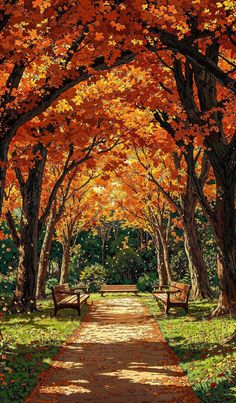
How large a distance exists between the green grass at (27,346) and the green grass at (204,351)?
226cm

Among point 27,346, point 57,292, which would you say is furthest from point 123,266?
point 27,346

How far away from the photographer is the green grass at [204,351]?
6.34 meters

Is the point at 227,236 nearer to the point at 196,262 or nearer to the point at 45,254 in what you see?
the point at 196,262

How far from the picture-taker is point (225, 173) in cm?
1216

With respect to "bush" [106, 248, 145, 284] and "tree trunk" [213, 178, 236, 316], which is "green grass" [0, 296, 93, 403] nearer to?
"tree trunk" [213, 178, 236, 316]

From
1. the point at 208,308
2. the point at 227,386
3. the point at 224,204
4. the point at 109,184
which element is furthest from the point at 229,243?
the point at 109,184

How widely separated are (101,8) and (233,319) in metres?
7.66

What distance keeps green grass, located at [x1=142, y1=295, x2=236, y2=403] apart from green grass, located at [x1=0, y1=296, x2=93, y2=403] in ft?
7.43

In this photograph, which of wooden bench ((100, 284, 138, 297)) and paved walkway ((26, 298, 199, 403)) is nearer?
paved walkway ((26, 298, 199, 403))

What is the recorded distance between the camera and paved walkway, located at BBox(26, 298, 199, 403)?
6.43 meters

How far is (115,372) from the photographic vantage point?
7.89 metres

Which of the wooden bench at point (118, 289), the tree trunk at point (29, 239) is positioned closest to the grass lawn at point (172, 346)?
the tree trunk at point (29, 239)

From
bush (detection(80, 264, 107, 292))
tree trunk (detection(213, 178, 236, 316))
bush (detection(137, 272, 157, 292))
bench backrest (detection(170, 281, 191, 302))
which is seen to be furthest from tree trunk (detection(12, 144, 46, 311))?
bush (detection(80, 264, 107, 292))

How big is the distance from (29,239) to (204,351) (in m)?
8.71
